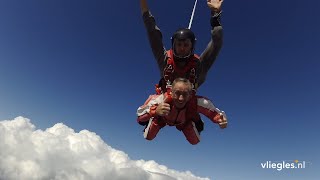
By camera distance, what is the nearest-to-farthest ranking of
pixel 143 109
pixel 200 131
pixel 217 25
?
pixel 217 25, pixel 143 109, pixel 200 131

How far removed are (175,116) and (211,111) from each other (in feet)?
2.81

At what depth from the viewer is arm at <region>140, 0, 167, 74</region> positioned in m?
7.36

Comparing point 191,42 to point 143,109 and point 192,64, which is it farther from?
point 143,109

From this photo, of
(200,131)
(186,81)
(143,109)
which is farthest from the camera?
(200,131)

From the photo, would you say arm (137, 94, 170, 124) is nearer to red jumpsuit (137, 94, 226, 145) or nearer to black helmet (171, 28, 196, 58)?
red jumpsuit (137, 94, 226, 145)

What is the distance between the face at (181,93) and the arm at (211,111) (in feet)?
2.46

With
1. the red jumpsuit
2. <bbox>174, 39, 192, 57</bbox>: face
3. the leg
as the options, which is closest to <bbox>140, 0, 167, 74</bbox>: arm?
<bbox>174, 39, 192, 57</bbox>: face

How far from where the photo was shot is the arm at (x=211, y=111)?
7.38 meters

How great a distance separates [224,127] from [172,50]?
6.93 feet

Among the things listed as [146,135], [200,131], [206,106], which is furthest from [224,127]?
[146,135]

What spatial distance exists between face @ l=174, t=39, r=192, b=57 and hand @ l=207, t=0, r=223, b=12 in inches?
37.1

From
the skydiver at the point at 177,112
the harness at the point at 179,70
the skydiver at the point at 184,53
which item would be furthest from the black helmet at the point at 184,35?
the skydiver at the point at 177,112

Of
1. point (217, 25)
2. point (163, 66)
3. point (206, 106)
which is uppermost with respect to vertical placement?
point (217, 25)

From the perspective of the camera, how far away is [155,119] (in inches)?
309
